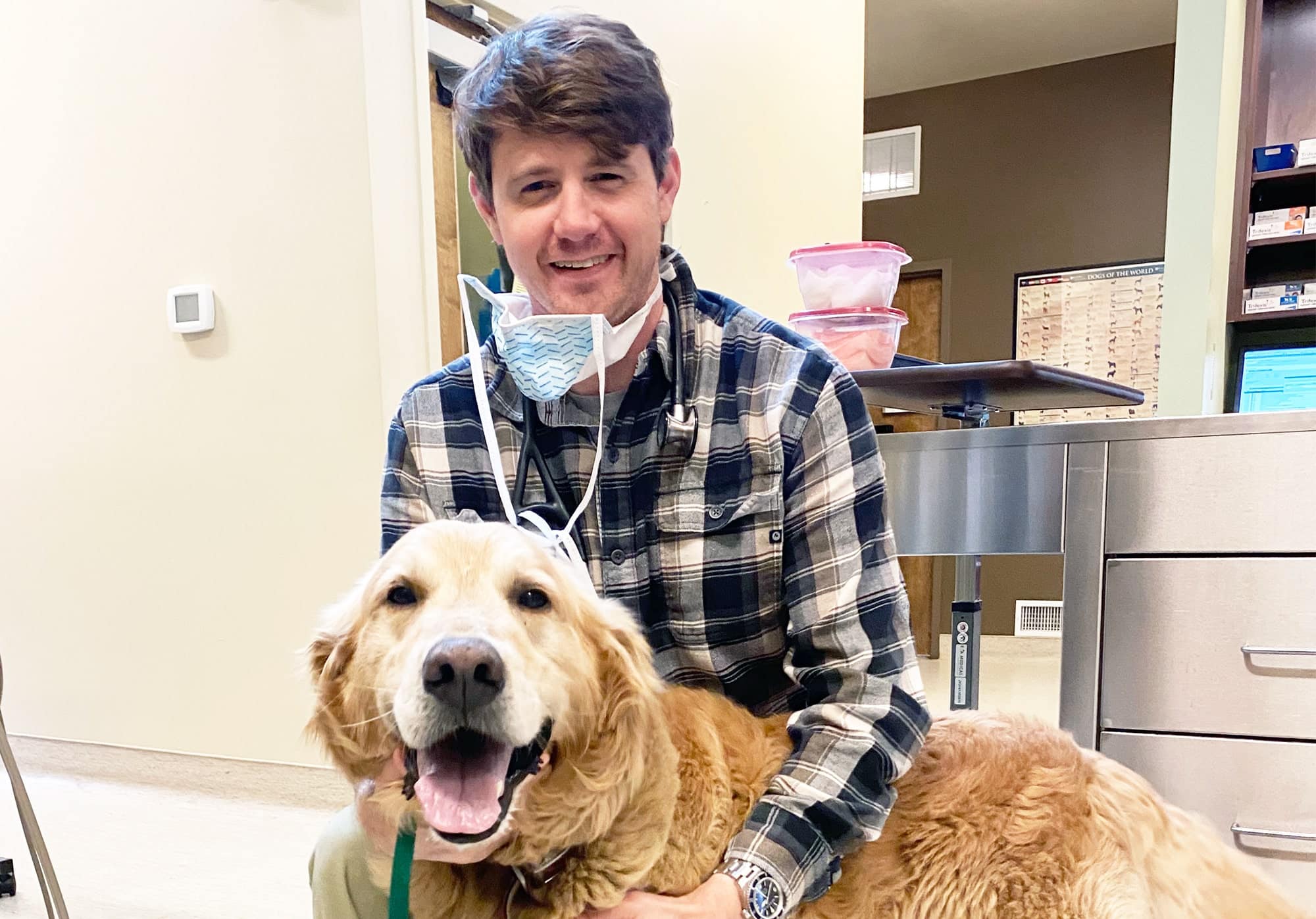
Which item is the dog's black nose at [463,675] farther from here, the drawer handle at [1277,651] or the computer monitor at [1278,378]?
the computer monitor at [1278,378]

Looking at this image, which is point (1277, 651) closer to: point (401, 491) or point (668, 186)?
point (668, 186)

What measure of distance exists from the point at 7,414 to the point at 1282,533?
3630 millimetres

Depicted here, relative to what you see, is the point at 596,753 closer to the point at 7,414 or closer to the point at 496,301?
the point at 496,301

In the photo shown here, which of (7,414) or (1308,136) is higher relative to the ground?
(1308,136)

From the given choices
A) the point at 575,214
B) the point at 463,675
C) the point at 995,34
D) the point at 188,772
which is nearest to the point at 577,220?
the point at 575,214

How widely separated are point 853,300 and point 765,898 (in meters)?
1.36

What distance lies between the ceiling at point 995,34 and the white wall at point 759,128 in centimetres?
105

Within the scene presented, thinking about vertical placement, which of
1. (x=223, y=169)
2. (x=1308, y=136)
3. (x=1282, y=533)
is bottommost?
(x=1282, y=533)

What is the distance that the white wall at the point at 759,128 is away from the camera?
3.35 meters

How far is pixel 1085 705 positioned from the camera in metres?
1.55

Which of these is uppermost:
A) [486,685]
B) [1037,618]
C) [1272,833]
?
[486,685]

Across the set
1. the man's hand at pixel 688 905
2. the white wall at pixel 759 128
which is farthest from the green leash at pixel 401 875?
the white wall at pixel 759 128

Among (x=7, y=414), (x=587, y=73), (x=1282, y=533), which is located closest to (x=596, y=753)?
(x=587, y=73)

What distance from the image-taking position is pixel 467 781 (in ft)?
2.68
